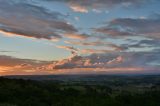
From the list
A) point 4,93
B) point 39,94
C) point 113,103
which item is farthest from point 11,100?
point 113,103

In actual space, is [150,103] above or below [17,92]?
below

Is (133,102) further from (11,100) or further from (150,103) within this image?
(11,100)

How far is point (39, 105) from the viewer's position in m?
55.8

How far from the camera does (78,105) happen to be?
60.4m

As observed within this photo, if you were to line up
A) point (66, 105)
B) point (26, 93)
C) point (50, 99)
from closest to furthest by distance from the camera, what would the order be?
point (66, 105) → point (50, 99) → point (26, 93)

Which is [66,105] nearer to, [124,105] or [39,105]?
[39,105]

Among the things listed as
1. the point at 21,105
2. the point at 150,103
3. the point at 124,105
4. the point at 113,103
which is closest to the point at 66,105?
the point at 21,105

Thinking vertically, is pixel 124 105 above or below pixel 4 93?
below

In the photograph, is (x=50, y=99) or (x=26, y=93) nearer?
(x=50, y=99)

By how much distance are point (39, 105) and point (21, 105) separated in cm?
372

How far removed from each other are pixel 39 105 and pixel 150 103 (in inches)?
1324

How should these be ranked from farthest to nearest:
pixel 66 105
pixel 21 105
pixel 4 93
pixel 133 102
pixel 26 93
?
pixel 133 102
pixel 26 93
pixel 4 93
pixel 66 105
pixel 21 105

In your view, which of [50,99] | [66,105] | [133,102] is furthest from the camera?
[133,102]

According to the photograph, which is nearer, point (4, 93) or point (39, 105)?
point (39, 105)
